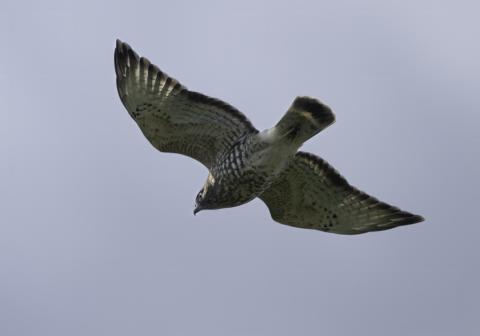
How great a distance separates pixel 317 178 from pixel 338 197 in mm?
438

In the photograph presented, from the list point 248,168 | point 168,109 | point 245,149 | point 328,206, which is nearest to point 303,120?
point 245,149

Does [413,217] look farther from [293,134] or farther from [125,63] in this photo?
[125,63]

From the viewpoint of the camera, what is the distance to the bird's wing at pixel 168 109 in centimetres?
1525

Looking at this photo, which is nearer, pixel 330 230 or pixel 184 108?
pixel 184 108

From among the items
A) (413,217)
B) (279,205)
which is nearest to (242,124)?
Answer: (279,205)

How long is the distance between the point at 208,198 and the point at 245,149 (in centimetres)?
96

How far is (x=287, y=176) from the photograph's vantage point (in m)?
15.8

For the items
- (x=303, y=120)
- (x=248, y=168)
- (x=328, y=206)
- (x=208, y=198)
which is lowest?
(x=208, y=198)

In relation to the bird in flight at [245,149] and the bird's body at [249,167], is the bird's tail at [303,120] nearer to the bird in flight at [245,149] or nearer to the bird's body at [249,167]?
the bird in flight at [245,149]

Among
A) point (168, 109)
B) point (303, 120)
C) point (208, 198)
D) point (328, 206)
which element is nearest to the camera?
point (303, 120)

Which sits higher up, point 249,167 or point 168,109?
point 168,109

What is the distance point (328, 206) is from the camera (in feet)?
52.9

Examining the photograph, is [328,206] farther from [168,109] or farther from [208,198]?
[168,109]

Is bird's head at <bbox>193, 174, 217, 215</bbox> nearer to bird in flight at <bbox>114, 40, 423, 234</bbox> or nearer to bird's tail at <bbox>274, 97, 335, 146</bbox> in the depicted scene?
bird in flight at <bbox>114, 40, 423, 234</bbox>
